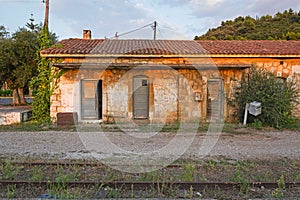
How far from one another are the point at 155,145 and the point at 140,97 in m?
4.49

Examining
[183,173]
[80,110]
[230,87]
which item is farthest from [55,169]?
[230,87]

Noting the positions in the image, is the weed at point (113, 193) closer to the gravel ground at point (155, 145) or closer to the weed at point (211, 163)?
the gravel ground at point (155, 145)

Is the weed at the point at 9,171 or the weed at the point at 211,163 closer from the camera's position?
the weed at the point at 9,171

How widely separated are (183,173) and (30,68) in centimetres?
1641

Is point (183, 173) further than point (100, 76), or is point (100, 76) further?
point (100, 76)

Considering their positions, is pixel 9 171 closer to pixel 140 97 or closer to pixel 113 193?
pixel 113 193

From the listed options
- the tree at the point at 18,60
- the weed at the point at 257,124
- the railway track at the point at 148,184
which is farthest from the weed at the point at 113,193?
the tree at the point at 18,60

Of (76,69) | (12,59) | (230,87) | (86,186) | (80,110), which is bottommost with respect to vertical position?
(86,186)

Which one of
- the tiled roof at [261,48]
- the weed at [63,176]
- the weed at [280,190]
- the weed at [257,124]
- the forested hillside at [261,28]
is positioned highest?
the forested hillside at [261,28]

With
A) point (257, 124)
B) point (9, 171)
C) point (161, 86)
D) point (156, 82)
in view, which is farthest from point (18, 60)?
point (257, 124)

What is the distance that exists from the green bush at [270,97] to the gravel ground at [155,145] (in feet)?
3.50

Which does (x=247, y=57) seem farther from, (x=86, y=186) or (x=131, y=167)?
(x=86, y=186)

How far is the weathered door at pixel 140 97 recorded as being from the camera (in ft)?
36.0

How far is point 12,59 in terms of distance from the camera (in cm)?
1709
